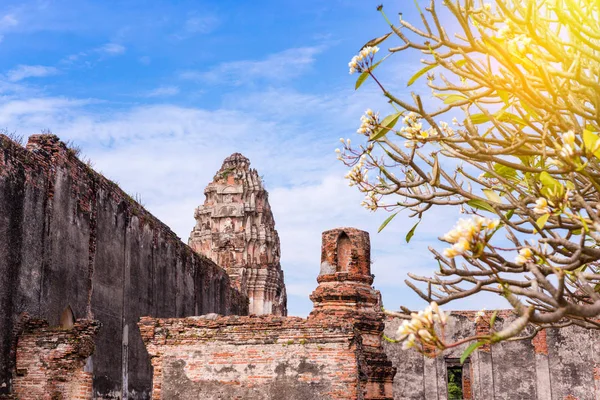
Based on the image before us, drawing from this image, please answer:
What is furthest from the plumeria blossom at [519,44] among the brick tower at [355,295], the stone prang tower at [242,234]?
the stone prang tower at [242,234]

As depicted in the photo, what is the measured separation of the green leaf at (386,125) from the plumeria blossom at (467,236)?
1626 mm

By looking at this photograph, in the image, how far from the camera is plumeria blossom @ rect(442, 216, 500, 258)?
11.6 ft

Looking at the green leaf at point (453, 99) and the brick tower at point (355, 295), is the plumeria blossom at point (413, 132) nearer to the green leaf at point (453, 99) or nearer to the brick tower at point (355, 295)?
the green leaf at point (453, 99)

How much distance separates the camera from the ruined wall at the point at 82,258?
12.3m

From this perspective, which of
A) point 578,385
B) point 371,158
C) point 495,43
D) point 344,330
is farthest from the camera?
point 578,385

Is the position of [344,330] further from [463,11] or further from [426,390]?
[426,390]

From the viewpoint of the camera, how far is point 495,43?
14.2ft

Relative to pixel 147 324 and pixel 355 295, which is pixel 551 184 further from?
pixel 355 295

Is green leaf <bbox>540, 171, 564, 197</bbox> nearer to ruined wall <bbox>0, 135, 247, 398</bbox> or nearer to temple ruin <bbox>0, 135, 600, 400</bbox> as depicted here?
temple ruin <bbox>0, 135, 600, 400</bbox>

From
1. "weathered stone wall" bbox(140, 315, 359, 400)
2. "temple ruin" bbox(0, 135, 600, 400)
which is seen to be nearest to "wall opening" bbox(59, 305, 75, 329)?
"temple ruin" bbox(0, 135, 600, 400)

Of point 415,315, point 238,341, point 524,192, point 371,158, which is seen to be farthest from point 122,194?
point 415,315

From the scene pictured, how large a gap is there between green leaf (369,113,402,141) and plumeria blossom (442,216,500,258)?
1.63 m

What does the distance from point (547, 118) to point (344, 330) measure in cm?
670

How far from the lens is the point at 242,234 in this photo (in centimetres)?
3177
